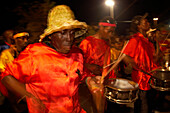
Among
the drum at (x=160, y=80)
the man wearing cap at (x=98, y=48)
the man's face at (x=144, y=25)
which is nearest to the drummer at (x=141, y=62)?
the drum at (x=160, y=80)

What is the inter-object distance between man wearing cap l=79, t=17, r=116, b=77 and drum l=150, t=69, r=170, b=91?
106 cm

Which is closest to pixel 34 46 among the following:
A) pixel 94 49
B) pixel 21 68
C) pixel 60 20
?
pixel 21 68

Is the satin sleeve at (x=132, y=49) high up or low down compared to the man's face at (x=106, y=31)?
down

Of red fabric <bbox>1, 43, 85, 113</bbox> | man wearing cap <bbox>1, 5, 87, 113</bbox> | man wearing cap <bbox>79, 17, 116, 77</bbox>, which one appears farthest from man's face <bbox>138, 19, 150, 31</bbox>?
red fabric <bbox>1, 43, 85, 113</bbox>

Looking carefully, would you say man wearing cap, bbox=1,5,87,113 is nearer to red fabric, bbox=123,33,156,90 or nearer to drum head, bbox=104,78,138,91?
drum head, bbox=104,78,138,91

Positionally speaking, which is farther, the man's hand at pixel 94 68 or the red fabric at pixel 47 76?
the man's hand at pixel 94 68

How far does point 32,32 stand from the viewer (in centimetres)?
428

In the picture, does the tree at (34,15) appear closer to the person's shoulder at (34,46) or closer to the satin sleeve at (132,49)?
the satin sleeve at (132,49)

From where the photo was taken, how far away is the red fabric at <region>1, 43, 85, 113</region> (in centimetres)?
148

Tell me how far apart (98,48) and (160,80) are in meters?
1.79

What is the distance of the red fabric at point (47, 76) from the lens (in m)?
1.48

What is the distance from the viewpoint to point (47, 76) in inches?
62.5

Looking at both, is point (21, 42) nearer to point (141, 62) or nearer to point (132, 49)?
point (132, 49)

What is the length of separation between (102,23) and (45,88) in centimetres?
281
